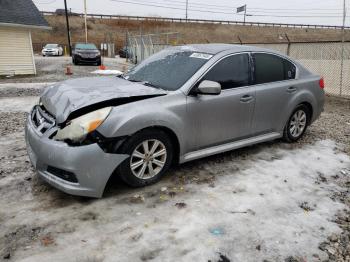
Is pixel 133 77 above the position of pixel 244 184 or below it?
above

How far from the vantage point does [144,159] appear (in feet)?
12.0

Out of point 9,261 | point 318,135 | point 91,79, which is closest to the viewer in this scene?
point 9,261

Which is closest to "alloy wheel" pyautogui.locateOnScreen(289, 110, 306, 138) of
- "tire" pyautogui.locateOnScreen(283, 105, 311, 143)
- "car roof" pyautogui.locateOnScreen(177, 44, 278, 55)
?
"tire" pyautogui.locateOnScreen(283, 105, 311, 143)

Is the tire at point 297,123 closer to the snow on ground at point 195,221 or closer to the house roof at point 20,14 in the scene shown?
the snow on ground at point 195,221

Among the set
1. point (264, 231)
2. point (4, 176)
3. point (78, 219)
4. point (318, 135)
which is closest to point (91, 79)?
point (4, 176)

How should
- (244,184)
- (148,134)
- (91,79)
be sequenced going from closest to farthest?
(148,134)
(244,184)
(91,79)

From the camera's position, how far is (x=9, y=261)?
99.3 inches

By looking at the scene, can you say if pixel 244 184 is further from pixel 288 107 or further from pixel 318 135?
pixel 318 135

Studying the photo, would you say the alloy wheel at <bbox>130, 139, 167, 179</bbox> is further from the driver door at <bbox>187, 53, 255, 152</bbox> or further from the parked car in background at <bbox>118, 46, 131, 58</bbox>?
the parked car in background at <bbox>118, 46, 131, 58</bbox>

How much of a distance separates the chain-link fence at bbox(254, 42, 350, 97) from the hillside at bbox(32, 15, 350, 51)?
4836 cm

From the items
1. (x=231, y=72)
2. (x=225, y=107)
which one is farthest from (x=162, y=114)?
(x=231, y=72)

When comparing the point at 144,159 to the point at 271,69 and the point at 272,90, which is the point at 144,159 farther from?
the point at 271,69

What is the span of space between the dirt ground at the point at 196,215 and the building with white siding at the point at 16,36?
13.6 metres

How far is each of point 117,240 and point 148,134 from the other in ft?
3.99
